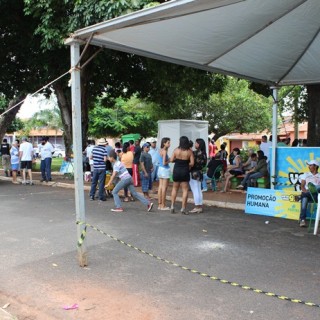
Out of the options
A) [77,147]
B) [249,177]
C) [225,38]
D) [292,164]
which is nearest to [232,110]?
[249,177]

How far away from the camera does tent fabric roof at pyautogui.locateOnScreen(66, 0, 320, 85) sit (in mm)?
5551

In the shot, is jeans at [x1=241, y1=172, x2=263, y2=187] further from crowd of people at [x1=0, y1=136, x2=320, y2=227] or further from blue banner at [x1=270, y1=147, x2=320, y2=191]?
blue banner at [x1=270, y1=147, x2=320, y2=191]

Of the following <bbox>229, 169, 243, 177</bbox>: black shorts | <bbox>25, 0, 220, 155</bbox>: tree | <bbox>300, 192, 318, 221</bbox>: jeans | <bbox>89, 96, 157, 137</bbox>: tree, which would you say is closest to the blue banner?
<bbox>300, 192, 318, 221</bbox>: jeans

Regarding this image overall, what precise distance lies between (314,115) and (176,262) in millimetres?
7282

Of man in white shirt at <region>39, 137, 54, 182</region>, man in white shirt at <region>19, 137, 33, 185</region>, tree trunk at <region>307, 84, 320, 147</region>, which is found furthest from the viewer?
man in white shirt at <region>39, 137, 54, 182</region>

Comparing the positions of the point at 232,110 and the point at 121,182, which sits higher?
the point at 232,110

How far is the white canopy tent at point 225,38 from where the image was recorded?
18.4 feet

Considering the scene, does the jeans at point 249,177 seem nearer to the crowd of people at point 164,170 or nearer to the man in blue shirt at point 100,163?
the crowd of people at point 164,170

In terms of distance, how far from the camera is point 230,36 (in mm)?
7633

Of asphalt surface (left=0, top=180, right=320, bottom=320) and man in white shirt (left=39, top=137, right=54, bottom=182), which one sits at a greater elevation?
man in white shirt (left=39, top=137, right=54, bottom=182)

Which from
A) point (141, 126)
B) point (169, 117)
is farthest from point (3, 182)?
point (141, 126)

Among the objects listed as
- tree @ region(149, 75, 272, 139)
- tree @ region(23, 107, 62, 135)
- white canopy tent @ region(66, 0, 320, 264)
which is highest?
tree @ region(23, 107, 62, 135)

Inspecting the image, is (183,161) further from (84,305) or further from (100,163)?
(84,305)

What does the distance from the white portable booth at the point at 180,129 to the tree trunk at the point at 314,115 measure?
5.23 m
